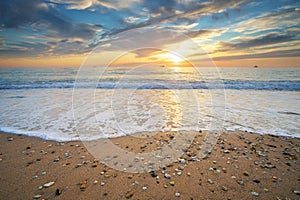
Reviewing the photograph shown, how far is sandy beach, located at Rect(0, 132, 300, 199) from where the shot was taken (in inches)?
99.7

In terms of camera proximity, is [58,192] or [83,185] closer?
[58,192]

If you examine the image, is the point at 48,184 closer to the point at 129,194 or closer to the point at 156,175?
the point at 129,194

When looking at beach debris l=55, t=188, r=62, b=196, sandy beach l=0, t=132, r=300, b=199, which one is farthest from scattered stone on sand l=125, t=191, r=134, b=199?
beach debris l=55, t=188, r=62, b=196

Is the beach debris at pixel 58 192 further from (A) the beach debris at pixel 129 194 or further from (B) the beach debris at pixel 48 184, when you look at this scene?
(A) the beach debris at pixel 129 194

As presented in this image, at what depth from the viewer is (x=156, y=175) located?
2.94m

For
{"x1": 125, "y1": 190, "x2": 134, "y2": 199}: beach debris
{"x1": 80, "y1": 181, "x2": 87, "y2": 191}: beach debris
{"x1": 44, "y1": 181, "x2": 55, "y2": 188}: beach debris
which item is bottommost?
{"x1": 125, "y1": 190, "x2": 134, "y2": 199}: beach debris

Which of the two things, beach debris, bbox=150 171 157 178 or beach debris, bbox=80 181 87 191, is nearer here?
beach debris, bbox=80 181 87 191

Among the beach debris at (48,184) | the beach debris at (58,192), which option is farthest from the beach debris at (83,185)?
the beach debris at (48,184)

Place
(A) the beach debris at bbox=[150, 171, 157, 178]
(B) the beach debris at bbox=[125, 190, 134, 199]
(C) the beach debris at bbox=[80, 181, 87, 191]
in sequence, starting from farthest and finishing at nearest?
(A) the beach debris at bbox=[150, 171, 157, 178], (C) the beach debris at bbox=[80, 181, 87, 191], (B) the beach debris at bbox=[125, 190, 134, 199]

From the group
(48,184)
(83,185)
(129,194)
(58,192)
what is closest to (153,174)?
(129,194)

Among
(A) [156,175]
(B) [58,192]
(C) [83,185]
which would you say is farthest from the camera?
(A) [156,175]

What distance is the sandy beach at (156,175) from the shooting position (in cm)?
253

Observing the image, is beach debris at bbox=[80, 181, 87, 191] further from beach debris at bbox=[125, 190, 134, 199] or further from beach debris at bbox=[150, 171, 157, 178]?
beach debris at bbox=[150, 171, 157, 178]

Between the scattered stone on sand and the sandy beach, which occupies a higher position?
the sandy beach
